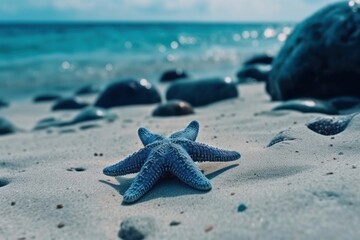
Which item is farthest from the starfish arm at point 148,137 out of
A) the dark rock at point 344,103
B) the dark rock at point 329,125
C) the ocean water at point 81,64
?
the ocean water at point 81,64

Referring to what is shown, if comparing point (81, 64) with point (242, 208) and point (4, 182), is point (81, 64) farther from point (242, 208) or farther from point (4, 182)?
point (242, 208)

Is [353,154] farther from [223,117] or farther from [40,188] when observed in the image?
[223,117]

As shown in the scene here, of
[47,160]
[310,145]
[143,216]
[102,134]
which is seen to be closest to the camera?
[143,216]

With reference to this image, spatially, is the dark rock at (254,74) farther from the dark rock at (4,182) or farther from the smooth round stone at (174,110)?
the dark rock at (4,182)

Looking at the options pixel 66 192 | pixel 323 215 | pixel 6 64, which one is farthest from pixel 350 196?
pixel 6 64

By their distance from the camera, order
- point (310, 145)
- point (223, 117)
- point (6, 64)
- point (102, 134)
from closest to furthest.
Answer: point (310, 145), point (102, 134), point (223, 117), point (6, 64)

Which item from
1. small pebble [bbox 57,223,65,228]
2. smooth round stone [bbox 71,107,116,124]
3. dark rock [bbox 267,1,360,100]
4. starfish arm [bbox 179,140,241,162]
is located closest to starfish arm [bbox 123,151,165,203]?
starfish arm [bbox 179,140,241,162]
